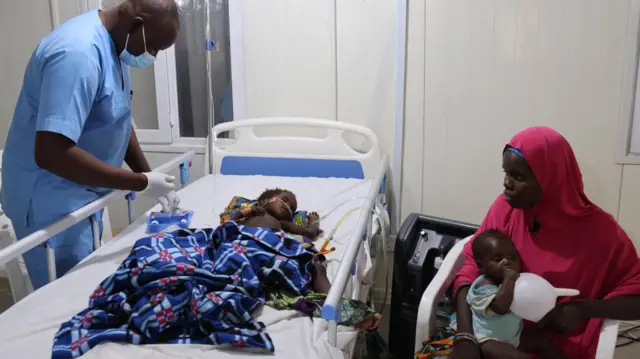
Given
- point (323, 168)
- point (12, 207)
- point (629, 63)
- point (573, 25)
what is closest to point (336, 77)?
A: point (323, 168)

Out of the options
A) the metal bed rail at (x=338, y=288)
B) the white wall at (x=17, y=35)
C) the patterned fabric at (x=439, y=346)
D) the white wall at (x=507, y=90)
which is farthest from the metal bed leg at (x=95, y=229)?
the white wall at (x=17, y=35)

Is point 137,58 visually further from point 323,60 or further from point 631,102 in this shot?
point 631,102

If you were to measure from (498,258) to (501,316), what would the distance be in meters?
0.17

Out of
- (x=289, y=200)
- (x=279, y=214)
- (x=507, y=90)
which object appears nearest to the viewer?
(x=279, y=214)

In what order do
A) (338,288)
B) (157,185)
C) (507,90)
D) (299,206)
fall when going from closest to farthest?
(338,288) < (157,185) < (299,206) < (507,90)

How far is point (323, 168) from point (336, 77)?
1.60 ft

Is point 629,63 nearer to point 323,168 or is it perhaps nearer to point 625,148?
point 625,148

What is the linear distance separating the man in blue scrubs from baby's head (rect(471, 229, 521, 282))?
3.72ft

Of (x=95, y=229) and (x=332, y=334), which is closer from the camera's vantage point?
(x=332, y=334)

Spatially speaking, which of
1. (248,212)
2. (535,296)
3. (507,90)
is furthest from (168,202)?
(507,90)

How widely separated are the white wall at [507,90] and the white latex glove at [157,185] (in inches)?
52.2

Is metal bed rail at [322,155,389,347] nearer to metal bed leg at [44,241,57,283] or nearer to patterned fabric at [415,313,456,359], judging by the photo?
patterned fabric at [415,313,456,359]

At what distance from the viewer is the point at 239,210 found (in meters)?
2.15

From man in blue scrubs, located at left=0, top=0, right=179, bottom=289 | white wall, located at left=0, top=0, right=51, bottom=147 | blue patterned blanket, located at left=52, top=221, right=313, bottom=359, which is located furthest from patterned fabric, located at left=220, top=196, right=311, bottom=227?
white wall, located at left=0, top=0, right=51, bottom=147
